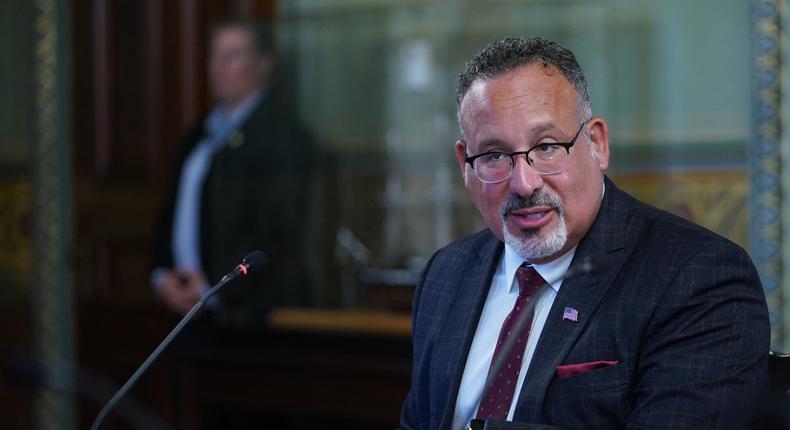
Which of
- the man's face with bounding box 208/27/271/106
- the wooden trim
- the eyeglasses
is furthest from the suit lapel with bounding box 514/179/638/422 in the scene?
the man's face with bounding box 208/27/271/106

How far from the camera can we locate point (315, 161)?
A: 211 inches

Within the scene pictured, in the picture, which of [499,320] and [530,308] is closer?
[530,308]

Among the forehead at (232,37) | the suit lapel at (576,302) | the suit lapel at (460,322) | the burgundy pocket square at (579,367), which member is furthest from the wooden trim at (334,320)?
the burgundy pocket square at (579,367)

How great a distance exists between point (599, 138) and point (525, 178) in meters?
0.19

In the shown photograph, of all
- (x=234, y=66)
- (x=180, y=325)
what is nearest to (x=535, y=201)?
(x=180, y=325)

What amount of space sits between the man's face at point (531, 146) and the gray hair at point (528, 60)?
12 mm

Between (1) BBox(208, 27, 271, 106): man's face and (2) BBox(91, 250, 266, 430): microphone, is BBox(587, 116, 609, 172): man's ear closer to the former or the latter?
(2) BBox(91, 250, 266, 430): microphone

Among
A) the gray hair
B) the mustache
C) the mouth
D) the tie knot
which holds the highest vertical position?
the gray hair

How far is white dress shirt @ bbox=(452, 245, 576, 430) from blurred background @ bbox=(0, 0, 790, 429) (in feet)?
6.62

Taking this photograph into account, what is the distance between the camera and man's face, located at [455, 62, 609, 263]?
2.20 metres

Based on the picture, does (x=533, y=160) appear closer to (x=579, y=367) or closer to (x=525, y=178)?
(x=525, y=178)

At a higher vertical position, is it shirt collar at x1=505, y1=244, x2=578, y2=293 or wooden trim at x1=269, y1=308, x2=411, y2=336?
shirt collar at x1=505, y1=244, x2=578, y2=293

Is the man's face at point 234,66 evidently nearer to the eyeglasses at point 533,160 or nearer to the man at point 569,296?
the man at point 569,296

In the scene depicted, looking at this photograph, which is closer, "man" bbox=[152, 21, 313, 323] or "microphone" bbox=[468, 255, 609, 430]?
"microphone" bbox=[468, 255, 609, 430]
